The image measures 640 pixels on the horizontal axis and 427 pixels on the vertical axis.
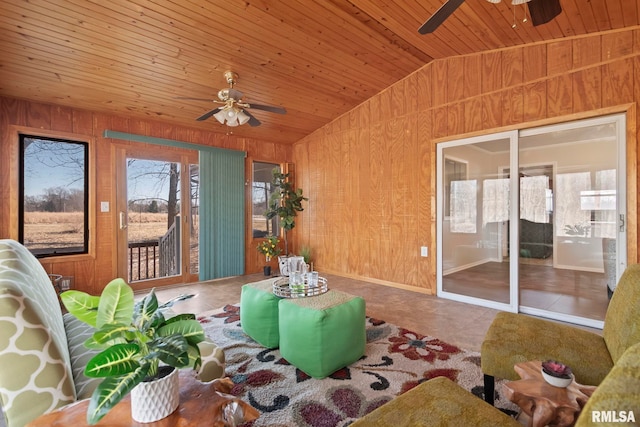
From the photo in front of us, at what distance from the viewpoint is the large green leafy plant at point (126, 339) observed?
781 millimetres

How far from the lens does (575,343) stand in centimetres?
167

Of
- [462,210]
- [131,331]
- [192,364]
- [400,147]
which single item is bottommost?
[192,364]

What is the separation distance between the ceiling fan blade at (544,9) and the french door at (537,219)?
1.64 meters

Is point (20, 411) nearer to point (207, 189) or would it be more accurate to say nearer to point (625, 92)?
point (207, 189)

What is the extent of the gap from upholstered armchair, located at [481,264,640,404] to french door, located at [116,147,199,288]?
4444 mm

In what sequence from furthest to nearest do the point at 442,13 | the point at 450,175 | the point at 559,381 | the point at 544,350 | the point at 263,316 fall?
the point at 450,175 < the point at 263,316 < the point at 442,13 < the point at 544,350 < the point at 559,381

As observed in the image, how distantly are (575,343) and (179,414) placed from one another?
1.99 meters

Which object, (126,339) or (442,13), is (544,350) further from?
(442,13)

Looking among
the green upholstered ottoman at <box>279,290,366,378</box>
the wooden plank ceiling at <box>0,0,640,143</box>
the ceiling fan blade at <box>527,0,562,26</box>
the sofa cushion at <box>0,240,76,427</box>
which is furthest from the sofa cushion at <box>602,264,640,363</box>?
the wooden plank ceiling at <box>0,0,640,143</box>

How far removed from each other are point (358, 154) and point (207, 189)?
2.60 metres

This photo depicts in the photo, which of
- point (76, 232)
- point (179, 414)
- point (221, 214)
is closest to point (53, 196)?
point (76, 232)

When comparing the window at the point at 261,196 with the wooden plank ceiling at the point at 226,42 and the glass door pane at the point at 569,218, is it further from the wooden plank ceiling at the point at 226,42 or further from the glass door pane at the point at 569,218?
the glass door pane at the point at 569,218

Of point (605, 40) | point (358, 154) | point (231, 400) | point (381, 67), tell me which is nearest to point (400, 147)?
point (358, 154)

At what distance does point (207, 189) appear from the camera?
5.02 m
